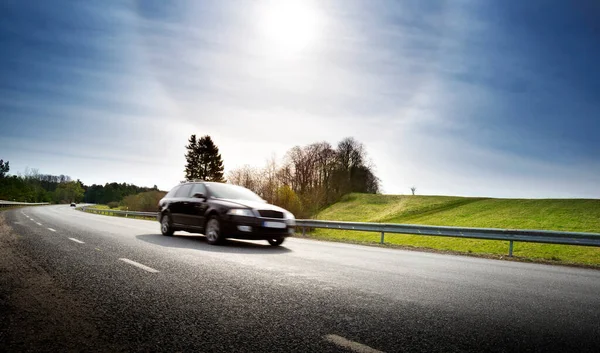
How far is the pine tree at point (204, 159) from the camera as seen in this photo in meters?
72.6

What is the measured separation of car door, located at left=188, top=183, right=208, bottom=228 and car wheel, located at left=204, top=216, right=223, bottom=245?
420mm

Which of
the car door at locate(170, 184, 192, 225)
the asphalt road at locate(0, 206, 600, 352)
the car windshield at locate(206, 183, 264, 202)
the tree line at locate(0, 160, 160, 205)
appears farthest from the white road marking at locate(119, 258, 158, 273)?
the tree line at locate(0, 160, 160, 205)

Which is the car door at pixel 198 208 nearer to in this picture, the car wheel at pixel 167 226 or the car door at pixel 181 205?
the car door at pixel 181 205

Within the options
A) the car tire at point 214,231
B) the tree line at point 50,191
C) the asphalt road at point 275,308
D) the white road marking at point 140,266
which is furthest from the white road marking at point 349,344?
the tree line at point 50,191

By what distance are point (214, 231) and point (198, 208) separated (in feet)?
4.10

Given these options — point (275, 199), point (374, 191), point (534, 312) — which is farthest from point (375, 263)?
point (374, 191)

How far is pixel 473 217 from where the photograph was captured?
37562mm

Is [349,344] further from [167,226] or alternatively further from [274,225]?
[167,226]

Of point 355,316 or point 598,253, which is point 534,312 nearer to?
point 355,316

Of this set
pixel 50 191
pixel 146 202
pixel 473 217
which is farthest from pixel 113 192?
pixel 473 217

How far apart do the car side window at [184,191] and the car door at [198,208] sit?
0.45 meters

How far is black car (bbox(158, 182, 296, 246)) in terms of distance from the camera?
1024cm

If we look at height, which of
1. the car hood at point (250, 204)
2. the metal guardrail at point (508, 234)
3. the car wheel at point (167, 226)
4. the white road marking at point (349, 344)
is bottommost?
the white road marking at point (349, 344)

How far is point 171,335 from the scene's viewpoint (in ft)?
9.84
